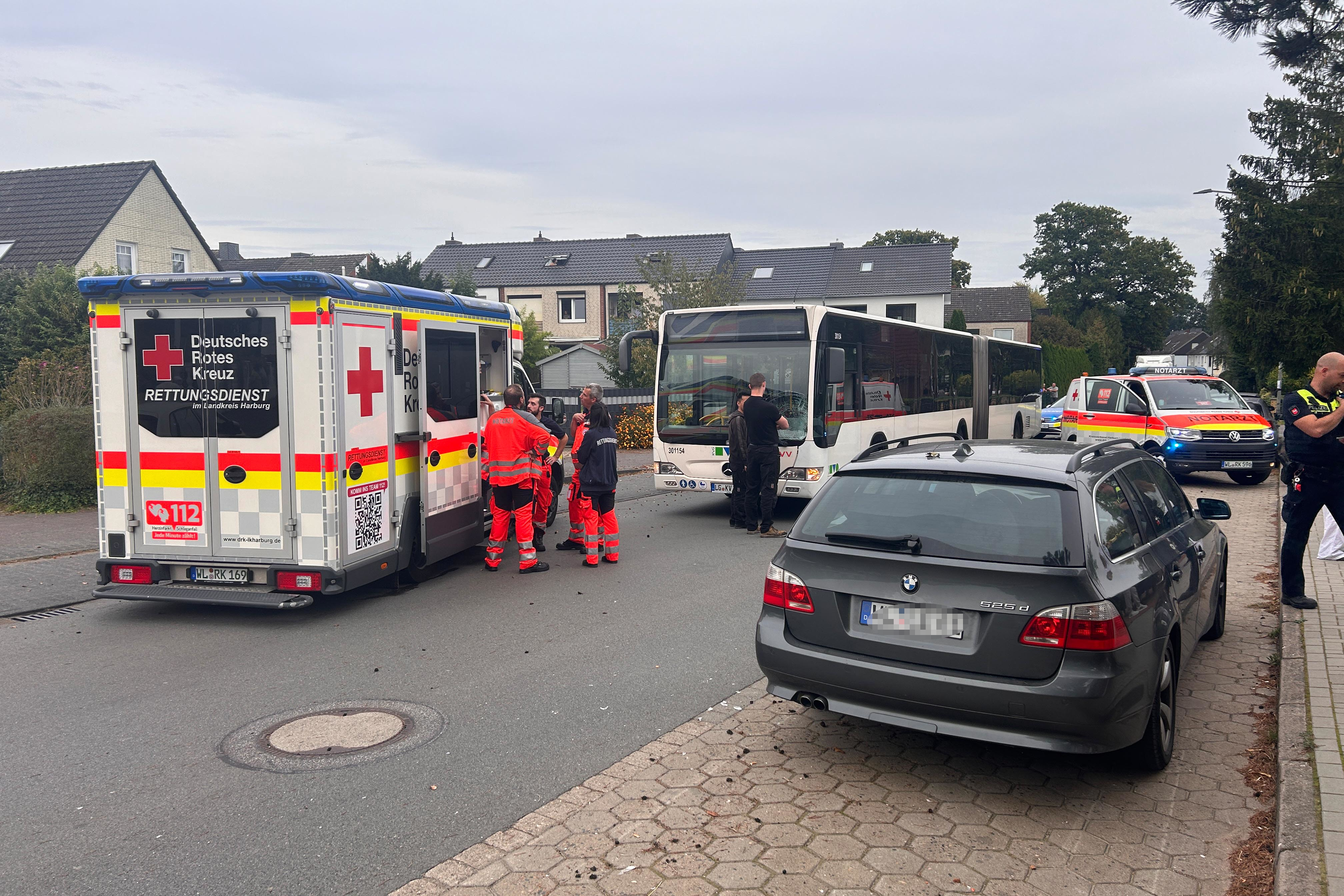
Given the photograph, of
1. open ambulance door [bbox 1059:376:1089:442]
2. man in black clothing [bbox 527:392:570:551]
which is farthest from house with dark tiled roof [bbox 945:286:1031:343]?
man in black clothing [bbox 527:392:570:551]

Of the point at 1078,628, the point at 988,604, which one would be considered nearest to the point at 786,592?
the point at 988,604

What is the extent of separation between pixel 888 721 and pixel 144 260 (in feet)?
105

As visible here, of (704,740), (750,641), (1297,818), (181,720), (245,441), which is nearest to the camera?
(1297,818)

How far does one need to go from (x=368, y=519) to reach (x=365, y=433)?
0.68 meters

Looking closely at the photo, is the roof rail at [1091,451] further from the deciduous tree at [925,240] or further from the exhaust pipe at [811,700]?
the deciduous tree at [925,240]

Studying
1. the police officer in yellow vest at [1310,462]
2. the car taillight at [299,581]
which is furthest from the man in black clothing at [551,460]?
the police officer in yellow vest at [1310,462]

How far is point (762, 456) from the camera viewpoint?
11.4 metres

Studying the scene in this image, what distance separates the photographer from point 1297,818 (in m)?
3.84

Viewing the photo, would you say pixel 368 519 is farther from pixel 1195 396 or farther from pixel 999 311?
pixel 999 311

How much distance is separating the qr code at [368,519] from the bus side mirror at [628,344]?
4698mm

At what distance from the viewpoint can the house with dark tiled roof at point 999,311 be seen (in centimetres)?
7144

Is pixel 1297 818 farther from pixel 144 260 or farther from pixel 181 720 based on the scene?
pixel 144 260

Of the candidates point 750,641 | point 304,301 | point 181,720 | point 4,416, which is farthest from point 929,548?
point 4,416

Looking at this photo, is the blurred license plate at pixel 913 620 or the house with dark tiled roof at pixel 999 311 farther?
the house with dark tiled roof at pixel 999 311
